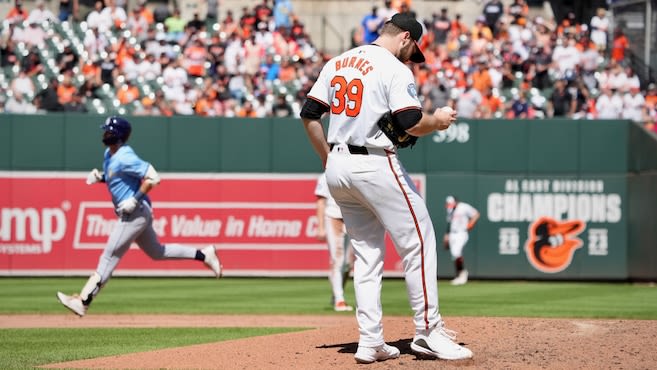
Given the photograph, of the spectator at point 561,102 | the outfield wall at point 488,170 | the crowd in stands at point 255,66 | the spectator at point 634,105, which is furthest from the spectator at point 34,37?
the spectator at point 634,105

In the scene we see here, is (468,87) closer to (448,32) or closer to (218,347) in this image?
(448,32)

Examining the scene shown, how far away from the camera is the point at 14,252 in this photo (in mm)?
18812

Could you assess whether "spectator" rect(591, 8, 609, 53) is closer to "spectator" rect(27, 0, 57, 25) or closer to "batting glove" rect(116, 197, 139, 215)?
"spectator" rect(27, 0, 57, 25)

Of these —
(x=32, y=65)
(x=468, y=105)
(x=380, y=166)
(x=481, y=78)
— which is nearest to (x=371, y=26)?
(x=481, y=78)

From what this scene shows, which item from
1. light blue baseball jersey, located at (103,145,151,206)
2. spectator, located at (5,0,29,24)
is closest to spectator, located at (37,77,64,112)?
spectator, located at (5,0,29,24)

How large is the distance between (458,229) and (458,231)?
0.11 feet

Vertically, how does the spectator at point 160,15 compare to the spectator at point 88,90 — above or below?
above

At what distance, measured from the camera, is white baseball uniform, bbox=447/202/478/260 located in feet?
61.9

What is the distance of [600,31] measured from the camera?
23891 millimetres

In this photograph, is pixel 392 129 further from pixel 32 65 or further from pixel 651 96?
pixel 651 96

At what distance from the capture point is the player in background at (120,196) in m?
10.8

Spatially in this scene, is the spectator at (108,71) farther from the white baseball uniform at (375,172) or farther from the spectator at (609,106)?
the white baseball uniform at (375,172)

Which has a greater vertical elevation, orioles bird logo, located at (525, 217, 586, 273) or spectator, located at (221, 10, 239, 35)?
spectator, located at (221, 10, 239, 35)

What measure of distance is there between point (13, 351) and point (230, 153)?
11026 mm
